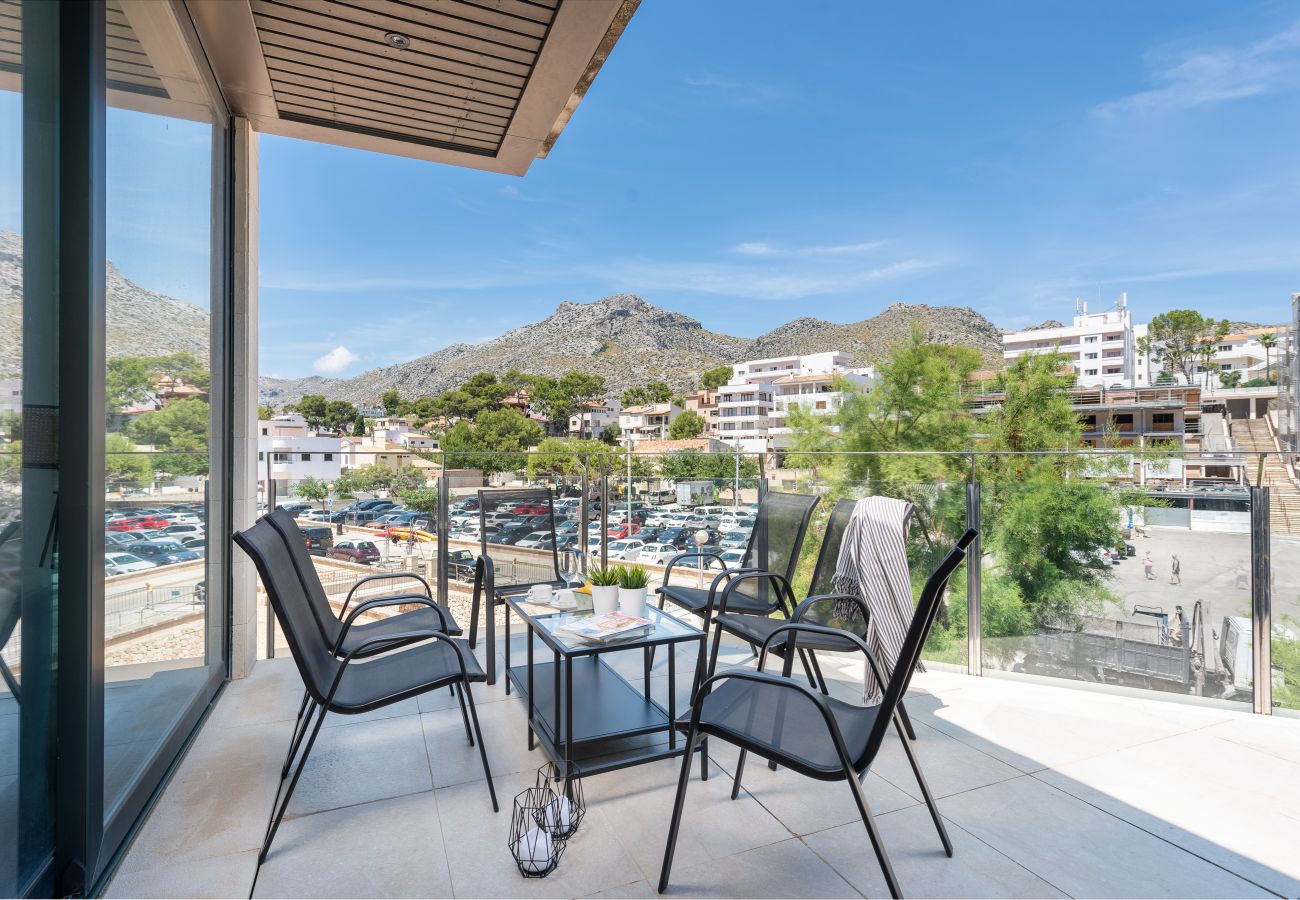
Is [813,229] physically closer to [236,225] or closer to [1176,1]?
[1176,1]

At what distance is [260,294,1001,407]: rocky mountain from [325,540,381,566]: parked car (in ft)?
158

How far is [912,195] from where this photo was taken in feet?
176

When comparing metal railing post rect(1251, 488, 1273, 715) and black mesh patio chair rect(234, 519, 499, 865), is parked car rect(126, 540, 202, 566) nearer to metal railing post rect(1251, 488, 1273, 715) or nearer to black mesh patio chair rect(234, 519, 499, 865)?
black mesh patio chair rect(234, 519, 499, 865)

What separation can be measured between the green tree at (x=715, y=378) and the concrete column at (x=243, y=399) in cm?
5610

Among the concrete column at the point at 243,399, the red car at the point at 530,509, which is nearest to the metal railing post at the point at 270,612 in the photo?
the concrete column at the point at 243,399

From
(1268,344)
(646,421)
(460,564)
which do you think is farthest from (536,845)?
(1268,344)

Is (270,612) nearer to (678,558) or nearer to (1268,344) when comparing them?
(678,558)

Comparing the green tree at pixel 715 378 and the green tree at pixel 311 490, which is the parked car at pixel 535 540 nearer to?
the green tree at pixel 311 490

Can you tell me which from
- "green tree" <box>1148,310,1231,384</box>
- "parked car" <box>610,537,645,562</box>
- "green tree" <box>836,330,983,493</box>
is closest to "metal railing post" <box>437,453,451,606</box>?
"parked car" <box>610,537,645,562</box>

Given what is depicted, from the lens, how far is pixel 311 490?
402 cm

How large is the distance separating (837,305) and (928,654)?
60.1 metres

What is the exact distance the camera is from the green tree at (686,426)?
181ft

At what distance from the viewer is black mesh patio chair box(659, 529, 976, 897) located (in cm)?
161

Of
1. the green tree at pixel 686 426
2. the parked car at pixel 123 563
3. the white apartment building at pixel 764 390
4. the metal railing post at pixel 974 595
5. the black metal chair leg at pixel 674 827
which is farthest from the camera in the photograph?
the green tree at pixel 686 426
